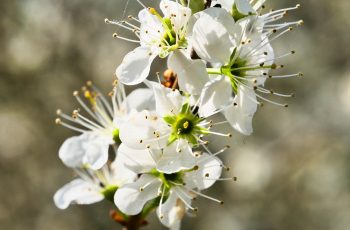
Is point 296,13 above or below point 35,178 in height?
below

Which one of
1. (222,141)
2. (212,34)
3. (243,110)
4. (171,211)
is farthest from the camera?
(222,141)

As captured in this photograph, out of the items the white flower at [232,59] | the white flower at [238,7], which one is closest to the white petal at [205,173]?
the white flower at [232,59]

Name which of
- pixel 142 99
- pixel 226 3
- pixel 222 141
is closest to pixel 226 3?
pixel 226 3

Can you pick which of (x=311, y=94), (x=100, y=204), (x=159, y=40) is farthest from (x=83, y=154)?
(x=311, y=94)

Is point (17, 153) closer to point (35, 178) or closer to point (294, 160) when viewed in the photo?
point (35, 178)

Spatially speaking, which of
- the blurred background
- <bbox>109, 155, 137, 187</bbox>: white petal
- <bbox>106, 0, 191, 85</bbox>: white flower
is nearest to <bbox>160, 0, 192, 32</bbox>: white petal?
<bbox>106, 0, 191, 85</bbox>: white flower

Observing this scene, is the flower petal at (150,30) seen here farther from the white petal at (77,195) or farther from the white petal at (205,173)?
the white petal at (77,195)

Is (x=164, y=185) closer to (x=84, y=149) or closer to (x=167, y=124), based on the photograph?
(x=167, y=124)
